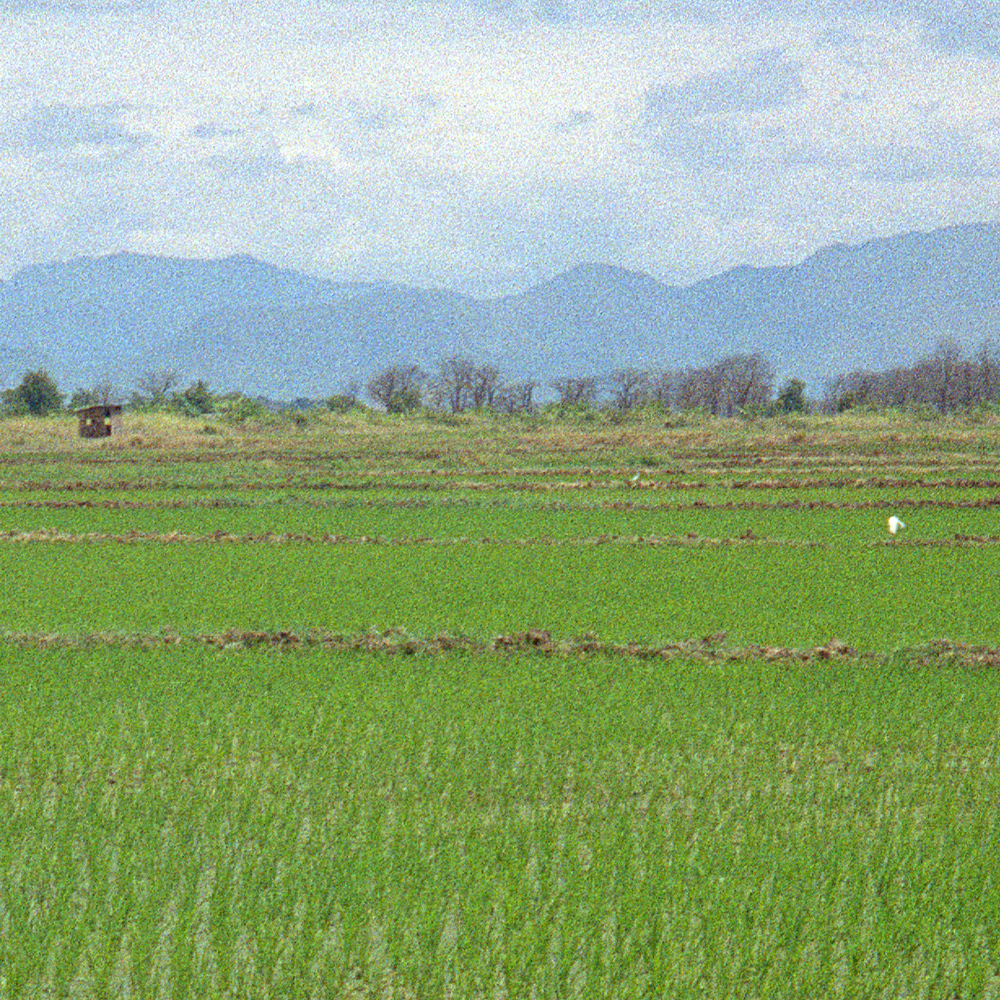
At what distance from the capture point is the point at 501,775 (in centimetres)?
635

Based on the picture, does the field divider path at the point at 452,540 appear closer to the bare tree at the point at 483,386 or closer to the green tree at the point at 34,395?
the green tree at the point at 34,395

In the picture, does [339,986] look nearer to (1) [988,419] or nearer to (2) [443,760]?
(2) [443,760]

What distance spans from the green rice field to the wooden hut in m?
45.5

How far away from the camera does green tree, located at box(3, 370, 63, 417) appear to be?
245 feet

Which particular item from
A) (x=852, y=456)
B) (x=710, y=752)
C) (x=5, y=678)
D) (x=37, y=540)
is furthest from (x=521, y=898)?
(x=852, y=456)

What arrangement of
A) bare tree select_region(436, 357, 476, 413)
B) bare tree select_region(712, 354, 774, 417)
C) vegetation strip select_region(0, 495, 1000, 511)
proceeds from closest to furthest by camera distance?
vegetation strip select_region(0, 495, 1000, 511) → bare tree select_region(436, 357, 476, 413) → bare tree select_region(712, 354, 774, 417)

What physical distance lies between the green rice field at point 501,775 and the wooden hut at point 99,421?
45.5m

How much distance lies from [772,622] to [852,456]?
97.2 feet

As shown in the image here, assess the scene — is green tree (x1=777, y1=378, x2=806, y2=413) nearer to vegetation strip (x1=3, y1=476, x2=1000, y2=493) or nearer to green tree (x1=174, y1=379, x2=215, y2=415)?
green tree (x1=174, y1=379, x2=215, y2=415)

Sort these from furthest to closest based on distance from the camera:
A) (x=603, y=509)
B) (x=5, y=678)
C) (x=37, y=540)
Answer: (x=603, y=509) → (x=37, y=540) → (x=5, y=678)

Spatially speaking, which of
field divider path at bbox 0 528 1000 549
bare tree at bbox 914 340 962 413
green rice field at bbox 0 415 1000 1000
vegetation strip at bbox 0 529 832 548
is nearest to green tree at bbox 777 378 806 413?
bare tree at bbox 914 340 962 413

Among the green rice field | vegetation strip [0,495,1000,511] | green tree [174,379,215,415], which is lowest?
the green rice field

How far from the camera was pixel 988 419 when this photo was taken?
66125 mm

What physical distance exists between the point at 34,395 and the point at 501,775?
7490 centimetres
